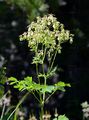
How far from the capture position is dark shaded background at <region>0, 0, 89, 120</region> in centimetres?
578

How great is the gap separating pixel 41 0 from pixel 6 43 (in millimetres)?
Result: 740

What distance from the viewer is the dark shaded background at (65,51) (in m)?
5.78

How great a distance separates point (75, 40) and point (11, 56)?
0.77 metres

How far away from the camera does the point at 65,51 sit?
19.1 feet

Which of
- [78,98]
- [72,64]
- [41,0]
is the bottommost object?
[78,98]

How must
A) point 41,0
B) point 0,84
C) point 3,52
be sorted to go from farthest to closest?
point 3,52, point 41,0, point 0,84

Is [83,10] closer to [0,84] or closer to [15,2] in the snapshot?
[15,2]

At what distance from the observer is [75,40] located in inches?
226

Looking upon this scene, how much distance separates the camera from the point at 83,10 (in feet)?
19.9

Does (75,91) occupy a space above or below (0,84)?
above

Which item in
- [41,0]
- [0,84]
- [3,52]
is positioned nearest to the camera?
[0,84]

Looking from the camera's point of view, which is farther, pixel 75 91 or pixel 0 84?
pixel 75 91

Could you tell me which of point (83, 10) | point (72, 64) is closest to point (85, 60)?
point (72, 64)

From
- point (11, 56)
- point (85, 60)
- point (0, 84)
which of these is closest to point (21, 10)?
point (11, 56)
